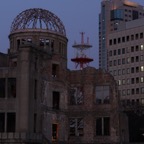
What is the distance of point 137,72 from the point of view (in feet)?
414

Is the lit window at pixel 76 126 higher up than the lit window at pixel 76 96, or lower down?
lower down

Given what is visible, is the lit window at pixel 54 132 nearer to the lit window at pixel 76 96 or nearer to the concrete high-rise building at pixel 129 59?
the lit window at pixel 76 96

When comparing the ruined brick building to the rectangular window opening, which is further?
the rectangular window opening

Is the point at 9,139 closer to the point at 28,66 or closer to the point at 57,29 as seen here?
the point at 28,66

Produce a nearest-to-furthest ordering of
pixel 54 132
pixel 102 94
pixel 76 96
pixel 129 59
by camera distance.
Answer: pixel 54 132, pixel 102 94, pixel 76 96, pixel 129 59

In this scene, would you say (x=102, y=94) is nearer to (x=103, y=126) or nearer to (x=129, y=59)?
(x=103, y=126)

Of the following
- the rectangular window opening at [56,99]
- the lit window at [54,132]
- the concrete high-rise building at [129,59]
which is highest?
the concrete high-rise building at [129,59]

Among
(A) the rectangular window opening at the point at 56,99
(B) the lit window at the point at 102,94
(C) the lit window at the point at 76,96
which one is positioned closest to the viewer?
(B) the lit window at the point at 102,94

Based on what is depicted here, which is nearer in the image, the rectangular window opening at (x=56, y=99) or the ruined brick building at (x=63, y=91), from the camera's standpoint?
the ruined brick building at (x=63, y=91)

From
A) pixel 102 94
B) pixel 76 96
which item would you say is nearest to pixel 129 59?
pixel 76 96

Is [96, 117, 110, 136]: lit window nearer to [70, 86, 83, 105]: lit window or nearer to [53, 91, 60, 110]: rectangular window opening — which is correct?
[70, 86, 83, 105]: lit window

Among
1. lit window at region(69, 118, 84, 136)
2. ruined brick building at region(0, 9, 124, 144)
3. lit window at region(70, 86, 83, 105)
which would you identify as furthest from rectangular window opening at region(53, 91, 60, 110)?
lit window at region(69, 118, 84, 136)

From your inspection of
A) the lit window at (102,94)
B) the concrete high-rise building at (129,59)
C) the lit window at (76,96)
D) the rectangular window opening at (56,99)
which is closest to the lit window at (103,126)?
the lit window at (102,94)

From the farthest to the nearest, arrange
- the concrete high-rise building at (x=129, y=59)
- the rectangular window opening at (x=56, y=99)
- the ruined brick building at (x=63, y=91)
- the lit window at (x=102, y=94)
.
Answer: the concrete high-rise building at (x=129, y=59), the rectangular window opening at (x=56, y=99), the lit window at (x=102, y=94), the ruined brick building at (x=63, y=91)
